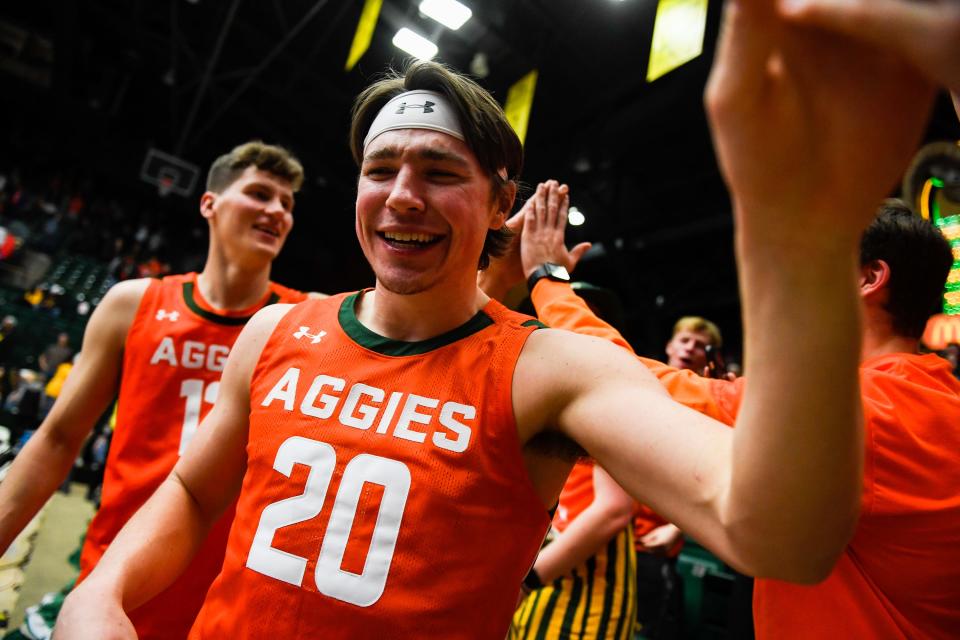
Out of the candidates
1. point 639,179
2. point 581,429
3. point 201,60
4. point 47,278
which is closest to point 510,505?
point 581,429

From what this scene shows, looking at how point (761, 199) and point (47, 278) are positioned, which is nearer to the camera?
point (761, 199)

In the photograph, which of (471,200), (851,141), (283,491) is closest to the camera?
(851,141)

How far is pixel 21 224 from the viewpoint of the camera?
12711 millimetres

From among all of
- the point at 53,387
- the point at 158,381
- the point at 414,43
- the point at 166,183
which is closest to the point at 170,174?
the point at 166,183

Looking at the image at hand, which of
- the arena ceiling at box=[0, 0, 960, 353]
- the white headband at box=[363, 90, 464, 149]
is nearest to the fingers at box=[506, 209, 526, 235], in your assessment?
the white headband at box=[363, 90, 464, 149]

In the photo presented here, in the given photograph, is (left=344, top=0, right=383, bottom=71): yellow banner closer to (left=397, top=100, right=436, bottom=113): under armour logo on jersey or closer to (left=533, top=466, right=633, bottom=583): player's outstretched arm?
(left=397, top=100, right=436, bottom=113): under armour logo on jersey

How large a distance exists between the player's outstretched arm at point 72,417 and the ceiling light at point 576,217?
838cm

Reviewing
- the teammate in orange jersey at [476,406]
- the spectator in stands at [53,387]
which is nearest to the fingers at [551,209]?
the teammate in orange jersey at [476,406]

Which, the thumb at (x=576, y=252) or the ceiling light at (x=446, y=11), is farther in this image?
the ceiling light at (x=446, y=11)

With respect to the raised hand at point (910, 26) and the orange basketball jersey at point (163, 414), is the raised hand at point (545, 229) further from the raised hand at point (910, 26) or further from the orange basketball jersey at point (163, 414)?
the raised hand at point (910, 26)

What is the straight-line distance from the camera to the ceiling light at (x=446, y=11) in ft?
21.1

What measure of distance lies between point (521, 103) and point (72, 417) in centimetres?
588

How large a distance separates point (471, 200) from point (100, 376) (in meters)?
1.64

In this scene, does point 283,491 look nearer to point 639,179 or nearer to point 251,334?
point 251,334
